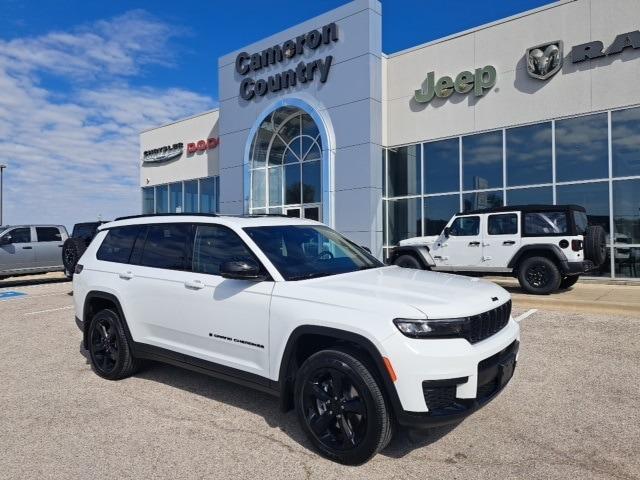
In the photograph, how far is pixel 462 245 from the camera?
11.7 meters

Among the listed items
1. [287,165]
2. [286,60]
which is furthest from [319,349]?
[286,60]

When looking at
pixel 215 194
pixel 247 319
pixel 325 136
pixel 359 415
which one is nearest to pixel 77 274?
pixel 247 319

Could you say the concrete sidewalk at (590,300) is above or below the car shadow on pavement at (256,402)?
above

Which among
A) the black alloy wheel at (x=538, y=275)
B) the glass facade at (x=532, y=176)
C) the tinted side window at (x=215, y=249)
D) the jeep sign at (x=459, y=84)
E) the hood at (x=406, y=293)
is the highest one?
the jeep sign at (x=459, y=84)

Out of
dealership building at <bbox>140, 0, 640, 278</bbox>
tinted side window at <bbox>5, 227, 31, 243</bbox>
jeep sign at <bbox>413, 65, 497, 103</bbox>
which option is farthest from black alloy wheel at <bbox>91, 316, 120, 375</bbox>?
jeep sign at <bbox>413, 65, 497, 103</bbox>

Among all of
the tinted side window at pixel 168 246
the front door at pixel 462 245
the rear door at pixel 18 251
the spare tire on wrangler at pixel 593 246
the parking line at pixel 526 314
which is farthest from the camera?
the rear door at pixel 18 251

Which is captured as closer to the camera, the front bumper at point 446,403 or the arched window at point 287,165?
the front bumper at point 446,403

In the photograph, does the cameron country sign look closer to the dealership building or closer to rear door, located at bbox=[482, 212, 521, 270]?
the dealership building

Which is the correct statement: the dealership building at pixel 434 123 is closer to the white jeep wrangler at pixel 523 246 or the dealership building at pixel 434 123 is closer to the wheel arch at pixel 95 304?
the white jeep wrangler at pixel 523 246

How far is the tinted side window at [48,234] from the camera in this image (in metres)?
15.8

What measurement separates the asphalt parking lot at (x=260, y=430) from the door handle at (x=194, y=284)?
1.11m

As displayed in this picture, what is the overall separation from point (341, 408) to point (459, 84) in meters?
13.8

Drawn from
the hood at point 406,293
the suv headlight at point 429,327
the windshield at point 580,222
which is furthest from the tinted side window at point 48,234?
the suv headlight at point 429,327

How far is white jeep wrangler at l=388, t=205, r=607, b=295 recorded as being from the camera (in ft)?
33.2
